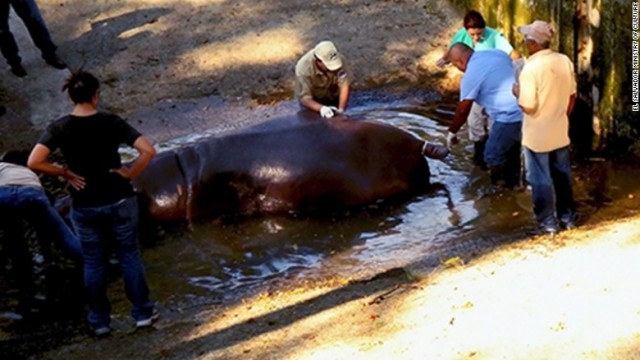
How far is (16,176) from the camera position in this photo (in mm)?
7500

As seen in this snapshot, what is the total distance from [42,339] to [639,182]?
477cm

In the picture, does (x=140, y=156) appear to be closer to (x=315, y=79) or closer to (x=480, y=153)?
(x=315, y=79)

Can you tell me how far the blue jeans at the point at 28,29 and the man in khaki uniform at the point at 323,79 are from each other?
16.2 ft

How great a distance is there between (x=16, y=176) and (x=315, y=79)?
115 inches

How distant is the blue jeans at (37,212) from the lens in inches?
291

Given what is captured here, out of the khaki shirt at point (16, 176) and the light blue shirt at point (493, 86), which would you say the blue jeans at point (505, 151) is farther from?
the khaki shirt at point (16, 176)

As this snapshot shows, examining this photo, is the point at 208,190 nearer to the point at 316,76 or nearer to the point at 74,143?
the point at 316,76

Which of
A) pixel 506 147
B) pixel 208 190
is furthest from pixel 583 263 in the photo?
pixel 208 190

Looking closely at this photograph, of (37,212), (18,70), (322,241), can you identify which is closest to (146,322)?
A: (37,212)

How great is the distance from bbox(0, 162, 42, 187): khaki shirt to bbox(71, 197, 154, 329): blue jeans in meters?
1.40

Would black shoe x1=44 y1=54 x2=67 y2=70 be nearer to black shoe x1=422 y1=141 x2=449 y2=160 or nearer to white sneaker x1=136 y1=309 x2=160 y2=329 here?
black shoe x1=422 y1=141 x2=449 y2=160

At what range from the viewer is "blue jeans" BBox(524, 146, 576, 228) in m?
7.13

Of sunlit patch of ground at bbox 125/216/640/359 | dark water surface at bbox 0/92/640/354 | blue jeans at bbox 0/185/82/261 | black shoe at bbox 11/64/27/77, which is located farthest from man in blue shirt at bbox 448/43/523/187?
black shoe at bbox 11/64/27/77

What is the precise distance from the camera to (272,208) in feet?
27.9
